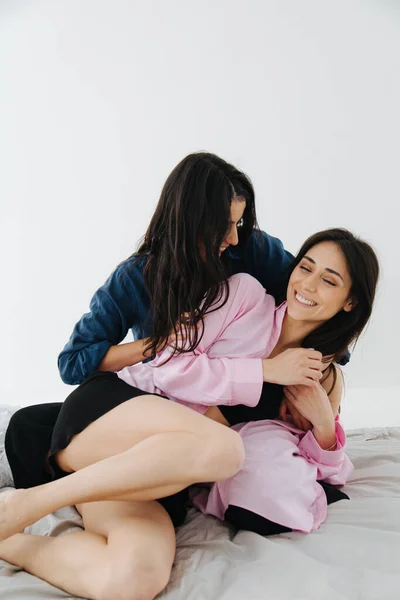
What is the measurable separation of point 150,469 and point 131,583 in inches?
8.8

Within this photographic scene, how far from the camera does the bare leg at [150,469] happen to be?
1.30 meters

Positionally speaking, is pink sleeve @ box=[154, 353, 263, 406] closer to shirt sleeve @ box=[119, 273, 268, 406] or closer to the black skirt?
shirt sleeve @ box=[119, 273, 268, 406]

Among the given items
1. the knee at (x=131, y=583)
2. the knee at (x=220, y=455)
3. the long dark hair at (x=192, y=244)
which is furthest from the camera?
the long dark hair at (x=192, y=244)

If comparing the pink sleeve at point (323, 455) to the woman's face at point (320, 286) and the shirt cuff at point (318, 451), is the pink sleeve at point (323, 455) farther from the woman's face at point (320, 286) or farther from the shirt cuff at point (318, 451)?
the woman's face at point (320, 286)

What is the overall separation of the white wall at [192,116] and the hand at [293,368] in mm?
1776

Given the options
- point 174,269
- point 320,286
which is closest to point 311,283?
point 320,286

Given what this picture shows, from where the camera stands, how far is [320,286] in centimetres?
169

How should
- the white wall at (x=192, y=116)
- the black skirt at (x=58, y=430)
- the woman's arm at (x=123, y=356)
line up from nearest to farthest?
the black skirt at (x=58, y=430), the woman's arm at (x=123, y=356), the white wall at (x=192, y=116)

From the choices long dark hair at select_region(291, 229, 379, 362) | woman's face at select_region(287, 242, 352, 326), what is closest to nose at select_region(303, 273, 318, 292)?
woman's face at select_region(287, 242, 352, 326)

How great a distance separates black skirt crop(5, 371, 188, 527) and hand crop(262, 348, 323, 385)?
346 millimetres

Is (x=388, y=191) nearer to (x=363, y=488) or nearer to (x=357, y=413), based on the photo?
(x=357, y=413)

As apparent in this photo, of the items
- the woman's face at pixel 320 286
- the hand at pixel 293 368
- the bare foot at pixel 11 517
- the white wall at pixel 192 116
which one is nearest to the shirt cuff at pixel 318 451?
the hand at pixel 293 368

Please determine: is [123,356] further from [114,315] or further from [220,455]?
[220,455]

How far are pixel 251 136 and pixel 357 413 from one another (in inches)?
64.0
